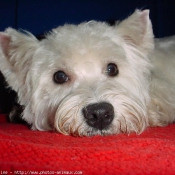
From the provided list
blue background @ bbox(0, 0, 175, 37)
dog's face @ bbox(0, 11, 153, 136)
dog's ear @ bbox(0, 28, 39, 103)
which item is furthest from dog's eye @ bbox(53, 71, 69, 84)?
blue background @ bbox(0, 0, 175, 37)

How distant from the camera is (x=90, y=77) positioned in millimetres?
2133

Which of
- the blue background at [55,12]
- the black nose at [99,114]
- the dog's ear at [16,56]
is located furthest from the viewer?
the blue background at [55,12]

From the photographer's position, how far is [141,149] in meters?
1.44

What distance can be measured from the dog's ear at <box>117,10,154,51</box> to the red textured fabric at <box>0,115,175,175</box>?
1006mm

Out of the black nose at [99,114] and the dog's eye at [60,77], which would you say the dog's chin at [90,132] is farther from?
the dog's eye at [60,77]

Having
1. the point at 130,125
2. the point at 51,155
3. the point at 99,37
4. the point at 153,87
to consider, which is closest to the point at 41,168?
the point at 51,155

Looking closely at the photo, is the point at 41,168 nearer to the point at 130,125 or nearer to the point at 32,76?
the point at 130,125

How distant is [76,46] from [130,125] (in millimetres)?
638

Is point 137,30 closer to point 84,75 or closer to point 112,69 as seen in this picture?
point 112,69

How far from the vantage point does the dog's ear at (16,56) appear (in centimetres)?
232

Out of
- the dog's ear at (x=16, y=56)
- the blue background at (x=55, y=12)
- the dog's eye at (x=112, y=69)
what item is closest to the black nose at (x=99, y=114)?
the dog's eye at (x=112, y=69)

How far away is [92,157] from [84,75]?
34.3 inches

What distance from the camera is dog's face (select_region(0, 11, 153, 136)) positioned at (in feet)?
6.00

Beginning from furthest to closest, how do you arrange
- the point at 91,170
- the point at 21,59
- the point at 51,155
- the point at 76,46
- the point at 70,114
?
the point at 21,59, the point at 76,46, the point at 70,114, the point at 51,155, the point at 91,170
